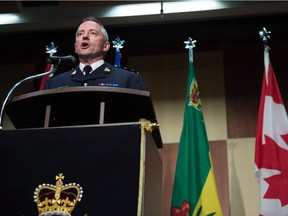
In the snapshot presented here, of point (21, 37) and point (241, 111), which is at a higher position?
point (21, 37)

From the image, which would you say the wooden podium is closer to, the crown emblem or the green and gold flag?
the crown emblem

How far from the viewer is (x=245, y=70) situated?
425 cm

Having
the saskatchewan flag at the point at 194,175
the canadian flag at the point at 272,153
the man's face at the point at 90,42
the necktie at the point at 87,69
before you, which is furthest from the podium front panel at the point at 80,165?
the canadian flag at the point at 272,153

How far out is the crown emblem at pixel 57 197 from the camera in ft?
5.26

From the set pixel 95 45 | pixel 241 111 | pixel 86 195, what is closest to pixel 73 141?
pixel 86 195

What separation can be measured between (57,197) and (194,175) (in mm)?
1789

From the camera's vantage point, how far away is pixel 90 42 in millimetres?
2363

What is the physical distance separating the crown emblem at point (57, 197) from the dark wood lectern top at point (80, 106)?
321mm

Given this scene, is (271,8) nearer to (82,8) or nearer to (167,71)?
(167,71)

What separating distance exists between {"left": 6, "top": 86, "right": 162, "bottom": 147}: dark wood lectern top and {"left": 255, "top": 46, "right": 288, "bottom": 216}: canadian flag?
1533 mm

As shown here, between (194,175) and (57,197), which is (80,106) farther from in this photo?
(194,175)

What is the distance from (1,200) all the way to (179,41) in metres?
3.10

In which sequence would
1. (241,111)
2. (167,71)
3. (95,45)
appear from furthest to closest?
(167,71)
(241,111)
(95,45)

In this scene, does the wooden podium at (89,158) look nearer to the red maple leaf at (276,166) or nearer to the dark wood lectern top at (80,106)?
the dark wood lectern top at (80,106)
